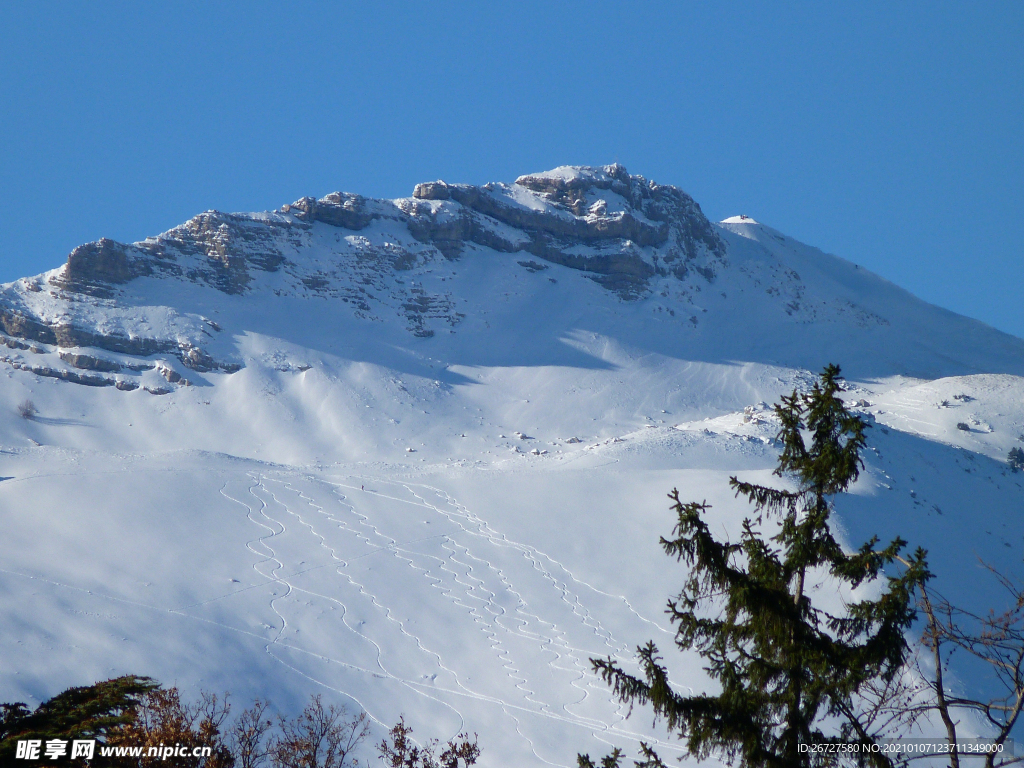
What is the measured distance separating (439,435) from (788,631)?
5230cm

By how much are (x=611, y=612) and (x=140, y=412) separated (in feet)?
142

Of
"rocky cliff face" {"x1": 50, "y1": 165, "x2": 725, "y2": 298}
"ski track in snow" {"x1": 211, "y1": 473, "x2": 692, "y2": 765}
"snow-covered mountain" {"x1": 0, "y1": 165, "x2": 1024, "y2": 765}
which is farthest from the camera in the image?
"rocky cliff face" {"x1": 50, "y1": 165, "x2": 725, "y2": 298}

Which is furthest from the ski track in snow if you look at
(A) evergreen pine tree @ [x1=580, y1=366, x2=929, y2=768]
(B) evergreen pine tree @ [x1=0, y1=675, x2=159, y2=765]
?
(A) evergreen pine tree @ [x1=580, y1=366, x2=929, y2=768]

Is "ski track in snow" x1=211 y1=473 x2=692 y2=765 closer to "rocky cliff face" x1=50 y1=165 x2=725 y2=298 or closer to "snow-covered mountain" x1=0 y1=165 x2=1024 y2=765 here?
"snow-covered mountain" x1=0 y1=165 x2=1024 y2=765

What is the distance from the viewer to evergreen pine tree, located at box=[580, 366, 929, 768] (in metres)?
6.25

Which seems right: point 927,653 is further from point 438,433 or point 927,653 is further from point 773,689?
point 438,433

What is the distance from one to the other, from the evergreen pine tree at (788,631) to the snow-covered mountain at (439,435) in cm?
1674

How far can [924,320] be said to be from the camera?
96.5m

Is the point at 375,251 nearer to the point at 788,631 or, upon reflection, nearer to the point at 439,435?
the point at 439,435

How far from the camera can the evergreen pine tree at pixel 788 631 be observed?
625 centimetres

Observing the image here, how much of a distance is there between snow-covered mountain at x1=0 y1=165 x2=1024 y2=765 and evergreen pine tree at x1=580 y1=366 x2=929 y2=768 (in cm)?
1674

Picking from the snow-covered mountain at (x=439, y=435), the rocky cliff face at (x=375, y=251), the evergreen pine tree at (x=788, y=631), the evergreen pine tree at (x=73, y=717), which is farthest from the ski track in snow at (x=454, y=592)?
the rocky cliff face at (x=375, y=251)

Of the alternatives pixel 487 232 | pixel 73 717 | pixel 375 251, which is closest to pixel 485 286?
pixel 487 232

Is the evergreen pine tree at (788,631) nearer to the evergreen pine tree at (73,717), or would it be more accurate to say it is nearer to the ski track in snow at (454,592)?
the evergreen pine tree at (73,717)
